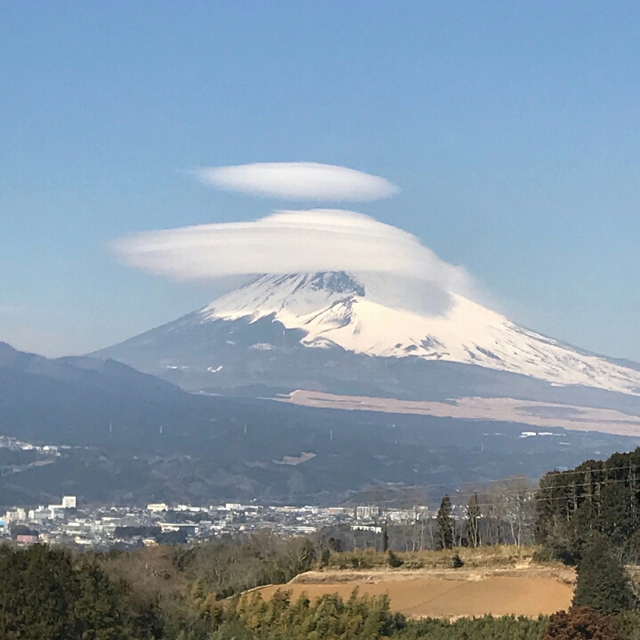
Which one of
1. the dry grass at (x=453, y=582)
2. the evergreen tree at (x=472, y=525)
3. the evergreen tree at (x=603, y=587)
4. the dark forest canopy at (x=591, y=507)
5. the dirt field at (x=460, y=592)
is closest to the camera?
the evergreen tree at (x=603, y=587)

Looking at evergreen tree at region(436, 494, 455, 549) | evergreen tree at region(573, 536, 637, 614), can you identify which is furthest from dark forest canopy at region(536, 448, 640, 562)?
evergreen tree at region(573, 536, 637, 614)

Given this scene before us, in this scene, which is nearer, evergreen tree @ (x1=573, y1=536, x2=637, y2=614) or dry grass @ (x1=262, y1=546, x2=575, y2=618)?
evergreen tree @ (x1=573, y1=536, x2=637, y2=614)

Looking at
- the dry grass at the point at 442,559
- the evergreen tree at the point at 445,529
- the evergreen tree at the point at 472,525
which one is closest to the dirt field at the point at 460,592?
→ the dry grass at the point at 442,559

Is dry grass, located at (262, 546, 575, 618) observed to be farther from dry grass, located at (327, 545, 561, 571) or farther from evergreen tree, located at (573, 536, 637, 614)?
evergreen tree, located at (573, 536, 637, 614)

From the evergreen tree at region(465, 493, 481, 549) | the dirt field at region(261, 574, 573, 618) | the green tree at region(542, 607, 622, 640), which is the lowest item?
the dirt field at region(261, 574, 573, 618)

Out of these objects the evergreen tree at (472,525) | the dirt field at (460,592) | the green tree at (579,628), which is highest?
the evergreen tree at (472,525)

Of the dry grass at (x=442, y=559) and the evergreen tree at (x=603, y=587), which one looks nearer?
the evergreen tree at (x=603, y=587)

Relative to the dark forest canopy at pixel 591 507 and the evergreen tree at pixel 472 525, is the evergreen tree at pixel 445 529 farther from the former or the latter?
the dark forest canopy at pixel 591 507

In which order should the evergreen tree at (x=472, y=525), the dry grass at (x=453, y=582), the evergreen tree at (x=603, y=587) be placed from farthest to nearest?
the evergreen tree at (x=472, y=525)
the dry grass at (x=453, y=582)
the evergreen tree at (x=603, y=587)
